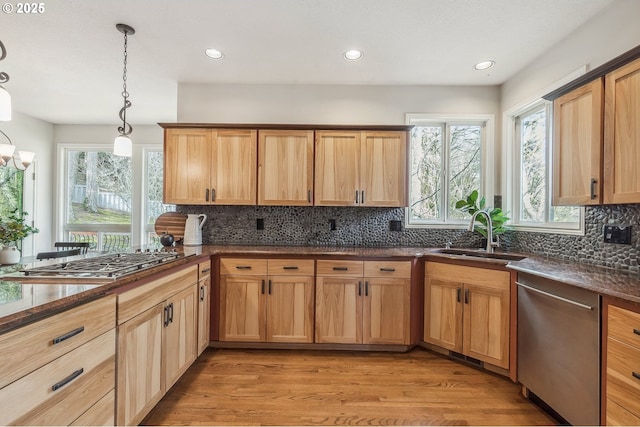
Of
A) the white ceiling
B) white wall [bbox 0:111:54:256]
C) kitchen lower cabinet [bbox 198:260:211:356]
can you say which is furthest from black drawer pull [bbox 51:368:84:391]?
white wall [bbox 0:111:54:256]

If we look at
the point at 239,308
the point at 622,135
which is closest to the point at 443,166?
the point at 622,135

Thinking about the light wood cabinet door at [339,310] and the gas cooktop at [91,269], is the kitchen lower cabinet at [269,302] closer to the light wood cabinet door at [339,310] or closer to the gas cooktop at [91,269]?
the light wood cabinet door at [339,310]

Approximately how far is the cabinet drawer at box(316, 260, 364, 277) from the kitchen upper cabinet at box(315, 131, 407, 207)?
2.07ft

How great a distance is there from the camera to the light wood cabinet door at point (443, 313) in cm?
242

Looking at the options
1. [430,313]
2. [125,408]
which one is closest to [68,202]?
[125,408]

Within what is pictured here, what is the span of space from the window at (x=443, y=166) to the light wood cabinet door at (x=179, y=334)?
2314 millimetres

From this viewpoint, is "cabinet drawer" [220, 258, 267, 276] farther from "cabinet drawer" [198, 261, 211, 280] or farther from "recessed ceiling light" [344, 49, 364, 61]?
"recessed ceiling light" [344, 49, 364, 61]

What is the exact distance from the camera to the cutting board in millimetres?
3094

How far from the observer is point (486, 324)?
225 cm

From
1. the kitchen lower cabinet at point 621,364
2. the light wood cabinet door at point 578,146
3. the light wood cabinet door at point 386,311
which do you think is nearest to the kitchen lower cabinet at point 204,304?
the light wood cabinet door at point 386,311

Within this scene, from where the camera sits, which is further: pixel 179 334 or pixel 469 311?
pixel 469 311

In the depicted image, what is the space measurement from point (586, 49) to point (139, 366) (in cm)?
369

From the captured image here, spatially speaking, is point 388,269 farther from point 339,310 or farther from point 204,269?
point 204,269

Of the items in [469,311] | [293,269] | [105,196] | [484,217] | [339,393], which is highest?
[105,196]
